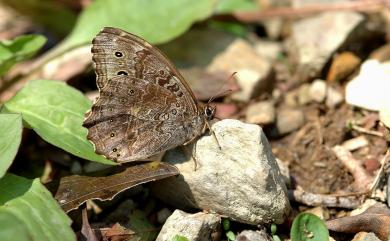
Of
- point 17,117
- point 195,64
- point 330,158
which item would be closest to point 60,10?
point 195,64

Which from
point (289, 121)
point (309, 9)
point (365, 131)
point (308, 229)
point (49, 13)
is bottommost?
point (308, 229)

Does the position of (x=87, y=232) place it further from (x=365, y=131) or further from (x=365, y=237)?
(x=365, y=131)

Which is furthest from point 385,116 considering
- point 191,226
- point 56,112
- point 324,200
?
point 56,112

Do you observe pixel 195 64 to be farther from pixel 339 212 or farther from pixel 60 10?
pixel 339 212

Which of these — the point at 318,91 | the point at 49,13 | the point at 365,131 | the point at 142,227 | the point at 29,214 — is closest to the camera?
the point at 29,214

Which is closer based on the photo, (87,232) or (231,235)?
(87,232)

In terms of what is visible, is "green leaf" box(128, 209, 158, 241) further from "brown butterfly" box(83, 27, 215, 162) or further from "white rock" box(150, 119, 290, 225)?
"brown butterfly" box(83, 27, 215, 162)

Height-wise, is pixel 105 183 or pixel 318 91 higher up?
pixel 318 91
